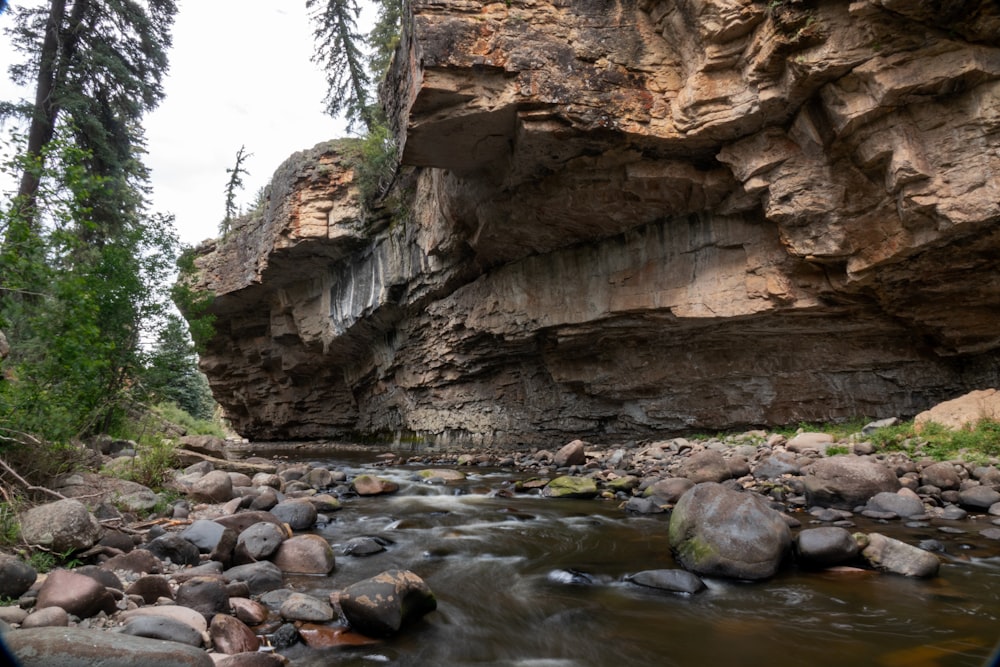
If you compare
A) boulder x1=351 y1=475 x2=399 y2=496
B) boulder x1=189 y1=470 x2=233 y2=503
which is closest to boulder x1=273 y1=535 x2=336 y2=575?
boulder x1=189 y1=470 x2=233 y2=503

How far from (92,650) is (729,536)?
4322 millimetres

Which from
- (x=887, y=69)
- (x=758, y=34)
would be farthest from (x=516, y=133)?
(x=887, y=69)

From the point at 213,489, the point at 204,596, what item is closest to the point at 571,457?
the point at 213,489

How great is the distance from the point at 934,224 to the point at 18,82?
69.3ft

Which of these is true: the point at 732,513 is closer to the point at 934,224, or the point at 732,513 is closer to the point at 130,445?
the point at 934,224

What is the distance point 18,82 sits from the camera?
44.7 ft

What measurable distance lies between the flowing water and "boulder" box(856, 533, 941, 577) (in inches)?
3.8

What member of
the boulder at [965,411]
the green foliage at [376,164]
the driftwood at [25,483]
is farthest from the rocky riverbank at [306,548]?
the green foliage at [376,164]

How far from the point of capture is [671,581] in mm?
4043

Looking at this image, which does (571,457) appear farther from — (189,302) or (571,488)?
(189,302)

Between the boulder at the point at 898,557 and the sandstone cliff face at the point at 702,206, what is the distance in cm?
593

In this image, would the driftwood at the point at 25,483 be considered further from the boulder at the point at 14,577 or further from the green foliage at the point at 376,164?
the green foliage at the point at 376,164

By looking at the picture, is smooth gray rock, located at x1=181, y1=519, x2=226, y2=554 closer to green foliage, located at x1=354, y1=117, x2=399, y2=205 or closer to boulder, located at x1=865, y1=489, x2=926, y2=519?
boulder, located at x1=865, y1=489, x2=926, y2=519

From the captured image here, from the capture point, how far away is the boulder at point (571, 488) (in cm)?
784
